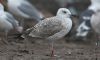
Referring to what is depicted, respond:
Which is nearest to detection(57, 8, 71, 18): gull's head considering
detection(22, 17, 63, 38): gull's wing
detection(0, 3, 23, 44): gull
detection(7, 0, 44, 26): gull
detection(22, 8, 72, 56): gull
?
detection(22, 8, 72, 56): gull

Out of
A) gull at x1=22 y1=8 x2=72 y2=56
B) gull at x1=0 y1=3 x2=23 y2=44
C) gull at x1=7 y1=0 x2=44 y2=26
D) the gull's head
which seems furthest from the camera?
gull at x1=7 y1=0 x2=44 y2=26

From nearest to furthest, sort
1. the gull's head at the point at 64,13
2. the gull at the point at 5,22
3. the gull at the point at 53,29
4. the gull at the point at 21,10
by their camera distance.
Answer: the gull at the point at 53,29 → the gull's head at the point at 64,13 → the gull at the point at 5,22 → the gull at the point at 21,10

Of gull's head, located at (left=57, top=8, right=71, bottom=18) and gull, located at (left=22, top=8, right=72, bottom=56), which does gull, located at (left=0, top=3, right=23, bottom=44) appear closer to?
gull, located at (left=22, top=8, right=72, bottom=56)

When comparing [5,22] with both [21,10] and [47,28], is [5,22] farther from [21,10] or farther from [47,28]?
[47,28]

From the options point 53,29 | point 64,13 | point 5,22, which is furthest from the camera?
point 5,22

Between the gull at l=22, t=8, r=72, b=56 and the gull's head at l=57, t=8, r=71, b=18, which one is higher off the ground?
the gull's head at l=57, t=8, r=71, b=18

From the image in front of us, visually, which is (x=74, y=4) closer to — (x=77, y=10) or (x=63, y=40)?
(x=77, y=10)

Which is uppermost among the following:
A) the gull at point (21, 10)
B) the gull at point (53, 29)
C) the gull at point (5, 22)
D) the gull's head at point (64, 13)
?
the gull at point (21, 10)

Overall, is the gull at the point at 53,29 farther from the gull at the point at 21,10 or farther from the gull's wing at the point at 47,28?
the gull at the point at 21,10

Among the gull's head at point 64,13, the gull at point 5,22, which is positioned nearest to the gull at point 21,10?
the gull at point 5,22

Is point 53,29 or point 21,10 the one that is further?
point 21,10

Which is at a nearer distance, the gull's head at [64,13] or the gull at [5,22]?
the gull's head at [64,13]

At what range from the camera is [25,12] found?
43.0ft

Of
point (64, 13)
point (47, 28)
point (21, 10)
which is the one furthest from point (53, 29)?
point (21, 10)
